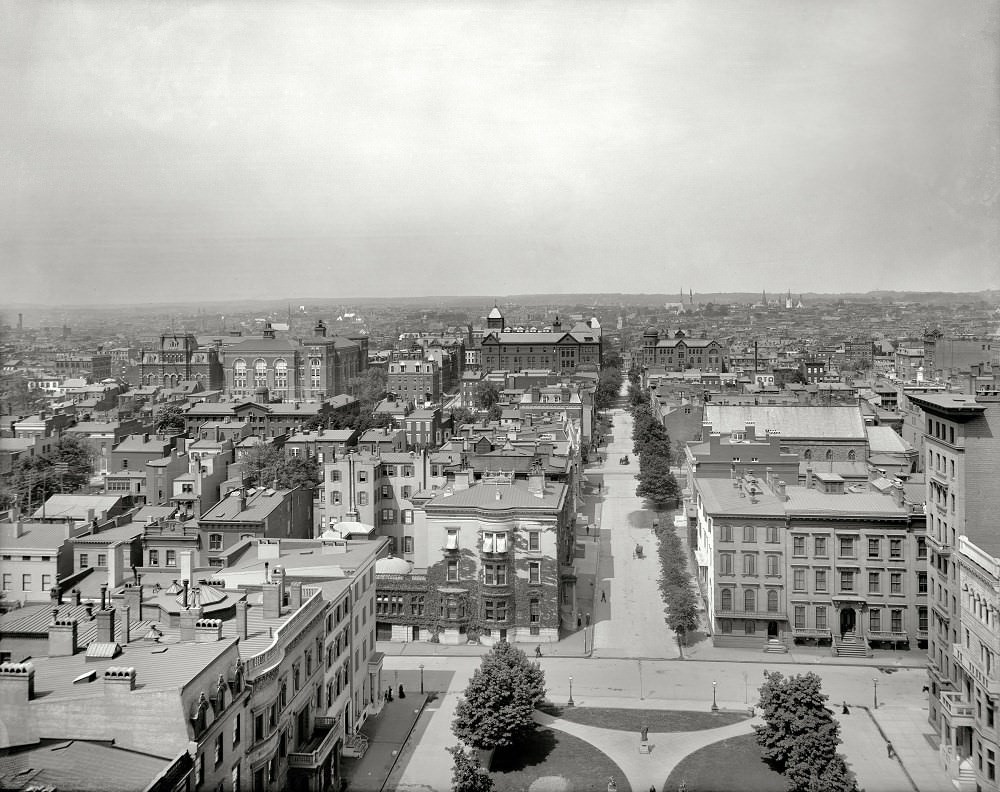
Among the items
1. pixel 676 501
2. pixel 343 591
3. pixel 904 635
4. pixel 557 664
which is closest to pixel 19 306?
pixel 343 591

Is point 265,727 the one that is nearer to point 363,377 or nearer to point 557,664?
point 557,664

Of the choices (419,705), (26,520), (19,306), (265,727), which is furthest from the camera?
(26,520)

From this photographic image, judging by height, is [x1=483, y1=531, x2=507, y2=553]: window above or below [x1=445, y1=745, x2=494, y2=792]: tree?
above

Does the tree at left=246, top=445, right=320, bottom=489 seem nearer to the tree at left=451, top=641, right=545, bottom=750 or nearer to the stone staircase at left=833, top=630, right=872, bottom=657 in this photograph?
the tree at left=451, top=641, right=545, bottom=750

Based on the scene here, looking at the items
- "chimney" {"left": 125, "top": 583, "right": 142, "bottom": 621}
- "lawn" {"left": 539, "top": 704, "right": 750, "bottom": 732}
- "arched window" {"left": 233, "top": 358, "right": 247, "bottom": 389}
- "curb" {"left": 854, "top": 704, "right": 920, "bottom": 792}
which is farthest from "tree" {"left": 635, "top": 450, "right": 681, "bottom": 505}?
"arched window" {"left": 233, "top": 358, "right": 247, "bottom": 389}

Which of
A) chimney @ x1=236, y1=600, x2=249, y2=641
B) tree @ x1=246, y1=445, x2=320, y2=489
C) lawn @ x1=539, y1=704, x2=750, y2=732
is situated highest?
chimney @ x1=236, y1=600, x2=249, y2=641

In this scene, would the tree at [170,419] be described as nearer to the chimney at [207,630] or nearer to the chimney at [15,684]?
the chimney at [207,630]

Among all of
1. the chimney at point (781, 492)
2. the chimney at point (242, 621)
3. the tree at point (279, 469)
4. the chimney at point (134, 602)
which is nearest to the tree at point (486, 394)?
the tree at point (279, 469)
